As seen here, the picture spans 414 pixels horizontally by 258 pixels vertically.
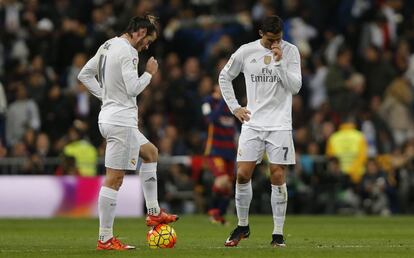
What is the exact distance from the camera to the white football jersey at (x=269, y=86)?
1511 centimetres

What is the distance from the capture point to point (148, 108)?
28.4 meters

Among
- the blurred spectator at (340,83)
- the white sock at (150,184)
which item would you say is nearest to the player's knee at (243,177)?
the white sock at (150,184)

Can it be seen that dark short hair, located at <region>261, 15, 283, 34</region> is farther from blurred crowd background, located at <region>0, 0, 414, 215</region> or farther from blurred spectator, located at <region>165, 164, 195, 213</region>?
blurred spectator, located at <region>165, 164, 195, 213</region>

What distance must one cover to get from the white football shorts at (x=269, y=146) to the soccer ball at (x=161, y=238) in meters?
1.19

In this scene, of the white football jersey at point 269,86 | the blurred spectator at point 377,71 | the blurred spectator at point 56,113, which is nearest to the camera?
the white football jersey at point 269,86

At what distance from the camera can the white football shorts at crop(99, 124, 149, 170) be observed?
1462 centimetres

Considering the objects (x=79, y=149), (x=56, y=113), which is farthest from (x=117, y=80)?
(x=56, y=113)

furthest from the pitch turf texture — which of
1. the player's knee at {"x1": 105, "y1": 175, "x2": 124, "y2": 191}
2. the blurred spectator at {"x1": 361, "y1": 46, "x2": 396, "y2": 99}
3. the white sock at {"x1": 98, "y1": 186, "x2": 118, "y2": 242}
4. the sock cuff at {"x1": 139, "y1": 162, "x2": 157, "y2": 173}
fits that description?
the blurred spectator at {"x1": 361, "y1": 46, "x2": 396, "y2": 99}

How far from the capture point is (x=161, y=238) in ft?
49.1

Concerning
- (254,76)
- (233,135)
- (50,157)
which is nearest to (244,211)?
(254,76)

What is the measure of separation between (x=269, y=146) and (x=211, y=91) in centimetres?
1226

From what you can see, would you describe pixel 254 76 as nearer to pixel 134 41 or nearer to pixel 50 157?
pixel 134 41

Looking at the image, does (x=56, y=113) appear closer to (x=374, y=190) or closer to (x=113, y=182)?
(x=374, y=190)

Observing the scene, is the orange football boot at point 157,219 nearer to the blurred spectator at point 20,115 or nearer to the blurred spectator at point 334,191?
the blurred spectator at point 20,115
